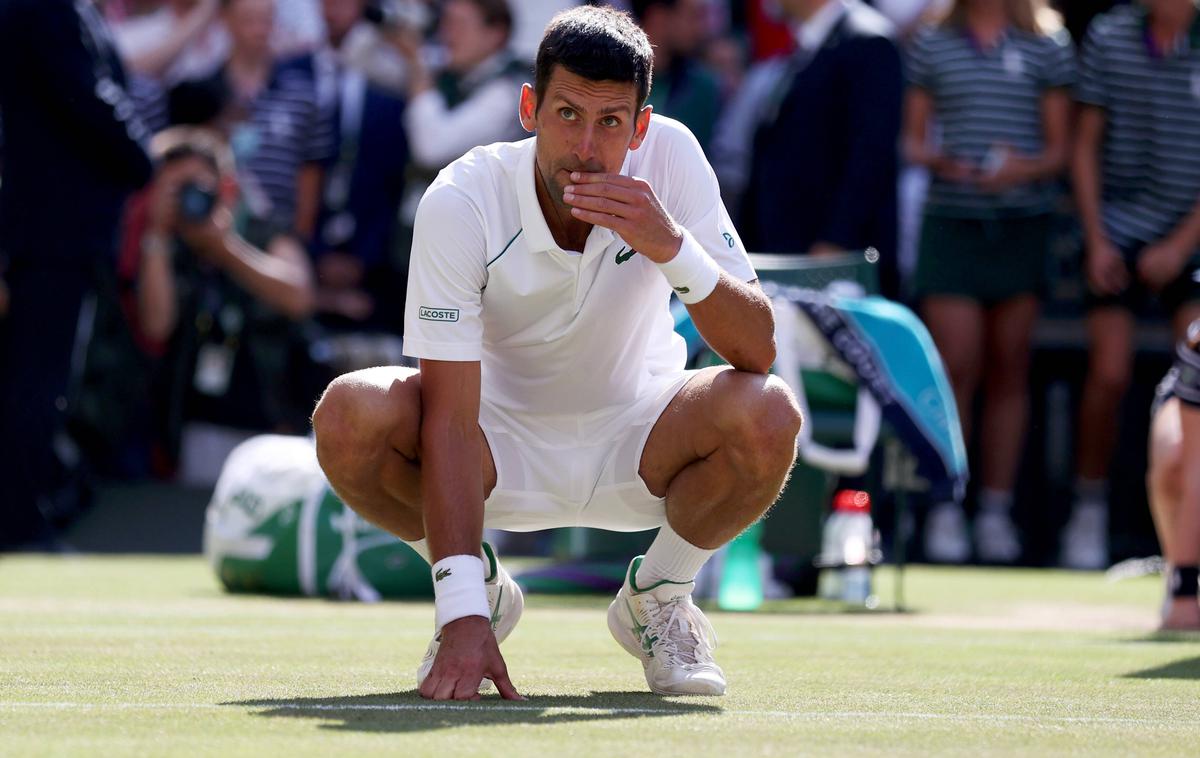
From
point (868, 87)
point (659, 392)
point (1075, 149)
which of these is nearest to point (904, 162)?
point (1075, 149)

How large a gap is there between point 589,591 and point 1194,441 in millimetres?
2500

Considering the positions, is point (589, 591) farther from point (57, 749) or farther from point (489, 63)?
point (57, 749)

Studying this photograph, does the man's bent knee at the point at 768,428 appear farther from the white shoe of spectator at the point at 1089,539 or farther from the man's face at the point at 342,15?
the man's face at the point at 342,15

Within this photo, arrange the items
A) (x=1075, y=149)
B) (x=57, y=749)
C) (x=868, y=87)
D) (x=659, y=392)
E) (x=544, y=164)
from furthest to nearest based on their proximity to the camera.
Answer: (x=1075, y=149), (x=868, y=87), (x=659, y=392), (x=544, y=164), (x=57, y=749)

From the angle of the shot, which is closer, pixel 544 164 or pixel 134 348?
pixel 544 164

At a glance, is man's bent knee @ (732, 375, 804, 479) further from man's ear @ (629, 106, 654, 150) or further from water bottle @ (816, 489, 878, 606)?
water bottle @ (816, 489, 878, 606)

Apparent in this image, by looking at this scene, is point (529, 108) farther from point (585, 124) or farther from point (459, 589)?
point (459, 589)

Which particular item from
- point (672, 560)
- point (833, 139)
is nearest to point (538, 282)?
point (672, 560)

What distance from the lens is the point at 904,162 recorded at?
10.3 m

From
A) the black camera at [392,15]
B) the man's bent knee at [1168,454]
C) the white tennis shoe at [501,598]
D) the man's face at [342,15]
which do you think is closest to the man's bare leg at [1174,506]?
the man's bent knee at [1168,454]

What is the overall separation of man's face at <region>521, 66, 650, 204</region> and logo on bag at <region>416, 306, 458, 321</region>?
347 millimetres

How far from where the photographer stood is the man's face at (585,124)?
4090 millimetres

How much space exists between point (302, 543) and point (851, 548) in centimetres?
206

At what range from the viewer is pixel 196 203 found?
381 inches
